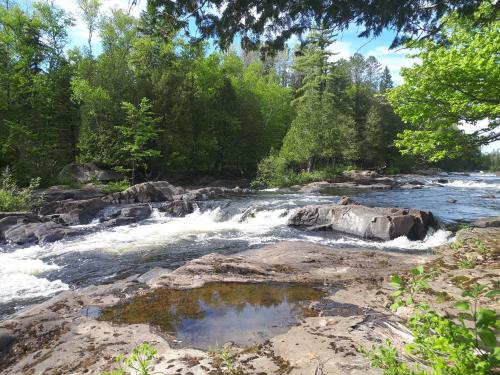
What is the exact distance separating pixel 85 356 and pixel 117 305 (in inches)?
63.8

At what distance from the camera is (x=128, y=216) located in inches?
677

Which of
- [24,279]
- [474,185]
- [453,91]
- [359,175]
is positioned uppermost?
[453,91]

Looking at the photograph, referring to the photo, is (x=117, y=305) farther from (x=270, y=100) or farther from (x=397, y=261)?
(x=270, y=100)

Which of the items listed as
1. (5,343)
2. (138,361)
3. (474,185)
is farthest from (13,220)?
(474,185)

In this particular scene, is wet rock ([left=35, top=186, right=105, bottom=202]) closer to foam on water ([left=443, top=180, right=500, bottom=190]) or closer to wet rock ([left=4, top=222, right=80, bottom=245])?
wet rock ([left=4, top=222, right=80, bottom=245])

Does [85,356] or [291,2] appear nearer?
[85,356]

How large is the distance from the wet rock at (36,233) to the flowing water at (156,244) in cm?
51

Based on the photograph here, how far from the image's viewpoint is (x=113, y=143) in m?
29.9

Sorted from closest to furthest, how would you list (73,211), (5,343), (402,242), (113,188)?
1. (5,343)
2. (402,242)
3. (73,211)
4. (113,188)

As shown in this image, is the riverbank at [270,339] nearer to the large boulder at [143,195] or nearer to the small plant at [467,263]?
the small plant at [467,263]

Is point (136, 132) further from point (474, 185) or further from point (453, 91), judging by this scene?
point (474, 185)

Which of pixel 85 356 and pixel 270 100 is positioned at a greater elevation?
pixel 270 100

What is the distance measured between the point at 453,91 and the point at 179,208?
14029mm

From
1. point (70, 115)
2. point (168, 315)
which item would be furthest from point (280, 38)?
point (70, 115)
